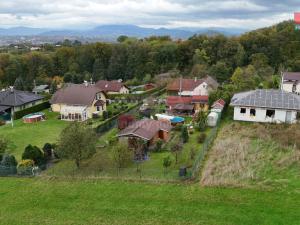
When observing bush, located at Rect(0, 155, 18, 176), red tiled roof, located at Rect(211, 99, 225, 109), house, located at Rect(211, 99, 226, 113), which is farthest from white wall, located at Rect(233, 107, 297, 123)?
bush, located at Rect(0, 155, 18, 176)

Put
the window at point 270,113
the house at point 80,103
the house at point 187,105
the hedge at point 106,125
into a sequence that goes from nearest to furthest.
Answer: the window at point 270,113 < the hedge at point 106,125 < the house at point 187,105 < the house at point 80,103

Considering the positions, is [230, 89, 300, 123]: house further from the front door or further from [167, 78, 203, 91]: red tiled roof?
[167, 78, 203, 91]: red tiled roof

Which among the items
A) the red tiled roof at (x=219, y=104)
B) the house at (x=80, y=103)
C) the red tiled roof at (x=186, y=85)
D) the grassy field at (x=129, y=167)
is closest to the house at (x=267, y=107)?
the red tiled roof at (x=219, y=104)

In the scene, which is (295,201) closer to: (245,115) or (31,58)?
(245,115)

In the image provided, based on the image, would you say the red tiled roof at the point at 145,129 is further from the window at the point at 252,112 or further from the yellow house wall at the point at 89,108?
the yellow house wall at the point at 89,108

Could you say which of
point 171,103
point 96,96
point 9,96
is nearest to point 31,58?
point 9,96

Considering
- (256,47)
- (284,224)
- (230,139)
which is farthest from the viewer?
(256,47)
